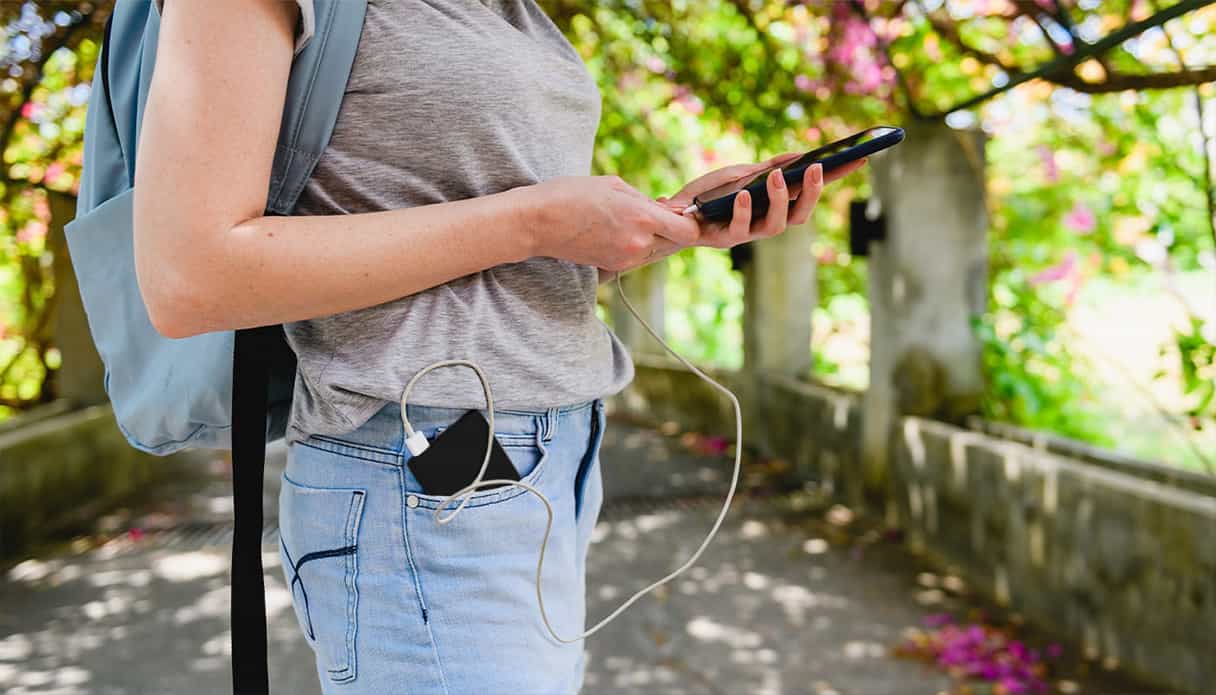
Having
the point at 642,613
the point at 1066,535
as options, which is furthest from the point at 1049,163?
the point at 642,613

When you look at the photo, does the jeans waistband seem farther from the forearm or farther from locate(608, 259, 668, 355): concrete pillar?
locate(608, 259, 668, 355): concrete pillar

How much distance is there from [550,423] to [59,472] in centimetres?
506

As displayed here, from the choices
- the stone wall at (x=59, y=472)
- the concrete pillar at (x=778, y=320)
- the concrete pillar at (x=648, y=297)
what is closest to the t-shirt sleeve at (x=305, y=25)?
the stone wall at (x=59, y=472)

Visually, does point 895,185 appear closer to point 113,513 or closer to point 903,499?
point 903,499

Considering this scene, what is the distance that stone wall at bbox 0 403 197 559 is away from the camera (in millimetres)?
4852

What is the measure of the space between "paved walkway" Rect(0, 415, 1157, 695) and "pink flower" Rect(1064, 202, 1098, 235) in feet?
6.91

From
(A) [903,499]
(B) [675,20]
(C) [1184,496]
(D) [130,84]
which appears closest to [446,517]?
(D) [130,84]

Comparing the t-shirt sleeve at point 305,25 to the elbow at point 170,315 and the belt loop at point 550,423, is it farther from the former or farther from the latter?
the belt loop at point 550,423

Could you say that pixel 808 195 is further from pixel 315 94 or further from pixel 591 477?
pixel 315 94

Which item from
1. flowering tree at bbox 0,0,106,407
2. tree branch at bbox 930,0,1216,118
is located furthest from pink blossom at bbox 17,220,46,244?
tree branch at bbox 930,0,1216,118

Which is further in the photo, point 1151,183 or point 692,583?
point 1151,183

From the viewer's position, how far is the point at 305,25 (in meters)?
0.95

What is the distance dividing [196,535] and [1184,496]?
4.39 metres

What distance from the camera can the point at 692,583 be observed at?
14.4 ft
